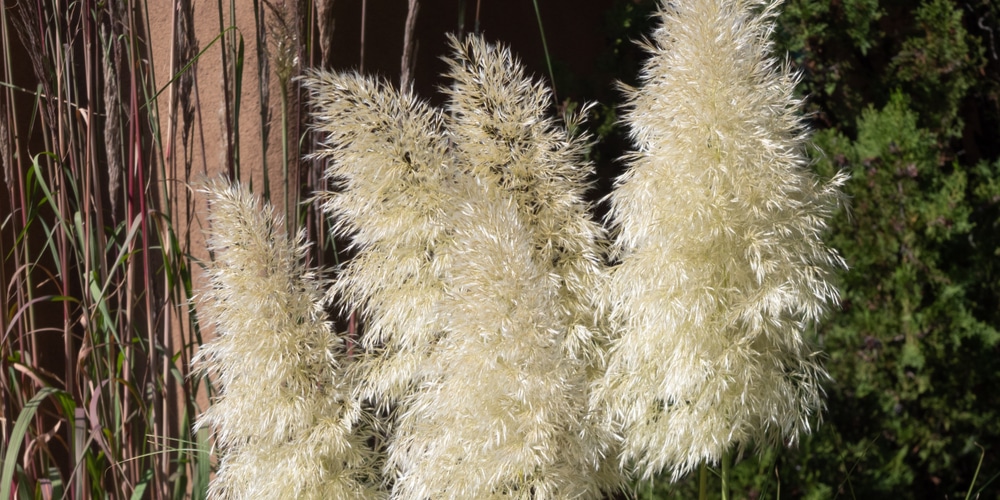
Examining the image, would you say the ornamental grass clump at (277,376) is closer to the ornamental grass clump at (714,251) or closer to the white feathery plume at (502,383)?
the white feathery plume at (502,383)

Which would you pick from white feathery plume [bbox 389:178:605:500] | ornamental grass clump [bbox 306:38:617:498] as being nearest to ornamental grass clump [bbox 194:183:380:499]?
ornamental grass clump [bbox 306:38:617:498]

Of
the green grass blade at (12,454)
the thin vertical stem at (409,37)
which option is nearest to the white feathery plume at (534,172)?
the thin vertical stem at (409,37)

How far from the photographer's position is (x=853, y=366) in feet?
9.41

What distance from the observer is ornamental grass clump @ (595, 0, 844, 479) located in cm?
121

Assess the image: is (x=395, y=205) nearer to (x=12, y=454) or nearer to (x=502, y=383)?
(x=502, y=383)

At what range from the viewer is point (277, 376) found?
4.17 ft

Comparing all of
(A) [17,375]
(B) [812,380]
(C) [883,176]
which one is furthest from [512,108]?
(C) [883,176]

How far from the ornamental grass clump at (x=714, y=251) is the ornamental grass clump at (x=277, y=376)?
0.39 metres

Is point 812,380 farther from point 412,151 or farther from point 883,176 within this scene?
point 883,176

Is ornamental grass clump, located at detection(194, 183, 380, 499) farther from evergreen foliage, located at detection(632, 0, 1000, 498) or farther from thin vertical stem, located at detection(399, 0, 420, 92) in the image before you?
evergreen foliage, located at detection(632, 0, 1000, 498)

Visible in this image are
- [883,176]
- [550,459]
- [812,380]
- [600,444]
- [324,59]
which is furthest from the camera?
[883,176]

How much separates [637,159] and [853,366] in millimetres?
1805

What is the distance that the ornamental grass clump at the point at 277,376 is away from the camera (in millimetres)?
1279

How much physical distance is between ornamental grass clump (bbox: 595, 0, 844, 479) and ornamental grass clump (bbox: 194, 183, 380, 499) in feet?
1.28
